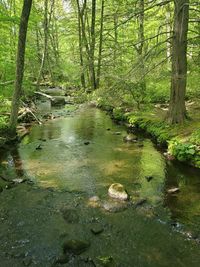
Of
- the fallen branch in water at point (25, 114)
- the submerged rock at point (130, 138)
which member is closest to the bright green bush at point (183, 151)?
the submerged rock at point (130, 138)

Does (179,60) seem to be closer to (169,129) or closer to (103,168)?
(169,129)

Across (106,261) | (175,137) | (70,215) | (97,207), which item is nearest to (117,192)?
(97,207)

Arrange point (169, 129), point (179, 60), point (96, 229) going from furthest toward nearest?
point (169, 129)
point (179, 60)
point (96, 229)

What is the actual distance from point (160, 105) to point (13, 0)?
442 inches

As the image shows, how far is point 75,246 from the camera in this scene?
15.0 feet

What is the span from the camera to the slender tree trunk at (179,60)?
9508 mm

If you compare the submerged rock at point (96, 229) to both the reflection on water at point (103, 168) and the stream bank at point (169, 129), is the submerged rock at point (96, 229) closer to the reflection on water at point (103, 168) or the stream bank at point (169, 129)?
the reflection on water at point (103, 168)

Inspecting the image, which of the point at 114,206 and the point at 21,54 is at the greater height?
the point at 21,54

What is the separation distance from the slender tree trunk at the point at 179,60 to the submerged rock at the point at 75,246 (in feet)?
21.4

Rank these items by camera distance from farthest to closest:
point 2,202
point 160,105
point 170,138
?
point 160,105
point 170,138
point 2,202

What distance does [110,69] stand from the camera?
43.8ft

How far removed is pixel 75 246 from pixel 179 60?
291 inches

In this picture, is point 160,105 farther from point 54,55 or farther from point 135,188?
point 54,55

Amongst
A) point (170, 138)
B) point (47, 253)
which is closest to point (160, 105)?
point (170, 138)
